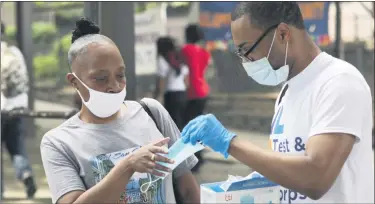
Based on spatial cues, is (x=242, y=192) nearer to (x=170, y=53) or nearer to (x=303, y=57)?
(x=303, y=57)

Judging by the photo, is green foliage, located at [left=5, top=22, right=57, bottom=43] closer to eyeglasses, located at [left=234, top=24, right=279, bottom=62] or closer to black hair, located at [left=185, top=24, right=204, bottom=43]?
black hair, located at [left=185, top=24, right=204, bottom=43]

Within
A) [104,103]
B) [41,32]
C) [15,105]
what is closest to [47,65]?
[41,32]

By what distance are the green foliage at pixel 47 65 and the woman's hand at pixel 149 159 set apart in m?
7.63

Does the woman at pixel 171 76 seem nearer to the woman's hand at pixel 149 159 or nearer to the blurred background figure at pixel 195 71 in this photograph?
the blurred background figure at pixel 195 71

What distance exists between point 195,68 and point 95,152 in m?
4.92

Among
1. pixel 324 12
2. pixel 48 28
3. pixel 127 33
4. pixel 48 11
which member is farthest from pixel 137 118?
pixel 48 28

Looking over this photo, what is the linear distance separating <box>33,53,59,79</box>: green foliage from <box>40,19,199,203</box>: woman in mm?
7362

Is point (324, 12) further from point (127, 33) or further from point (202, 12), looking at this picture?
point (127, 33)

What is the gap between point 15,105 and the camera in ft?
17.0

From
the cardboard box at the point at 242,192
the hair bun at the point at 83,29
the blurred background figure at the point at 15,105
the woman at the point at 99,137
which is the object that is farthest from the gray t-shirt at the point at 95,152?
the blurred background figure at the point at 15,105

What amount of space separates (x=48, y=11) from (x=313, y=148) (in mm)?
5640

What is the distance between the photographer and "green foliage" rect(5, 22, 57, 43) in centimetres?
795

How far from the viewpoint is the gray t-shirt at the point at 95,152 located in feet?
6.09

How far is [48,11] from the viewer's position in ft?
22.6
